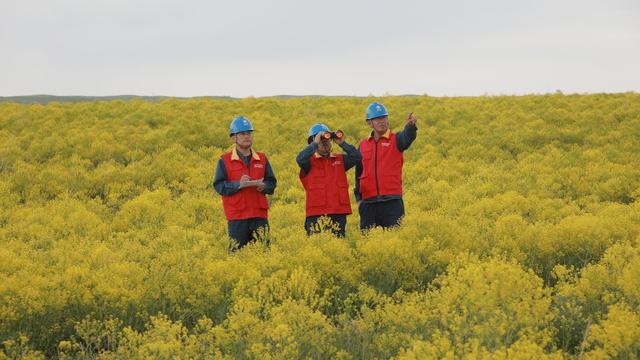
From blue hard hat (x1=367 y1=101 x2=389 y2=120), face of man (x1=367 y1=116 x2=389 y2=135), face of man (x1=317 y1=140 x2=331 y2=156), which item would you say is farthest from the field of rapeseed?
blue hard hat (x1=367 y1=101 x2=389 y2=120)

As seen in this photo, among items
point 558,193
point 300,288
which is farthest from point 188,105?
→ point 300,288

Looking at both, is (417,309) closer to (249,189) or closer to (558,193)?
Answer: (249,189)

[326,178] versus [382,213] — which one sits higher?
[326,178]

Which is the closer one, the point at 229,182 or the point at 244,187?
the point at 244,187

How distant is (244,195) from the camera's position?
267 inches

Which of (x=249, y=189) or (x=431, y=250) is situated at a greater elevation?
(x=249, y=189)

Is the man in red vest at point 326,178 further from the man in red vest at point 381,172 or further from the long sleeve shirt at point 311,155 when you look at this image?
the man in red vest at point 381,172

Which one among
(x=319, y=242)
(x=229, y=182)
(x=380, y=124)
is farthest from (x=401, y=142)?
(x=229, y=182)

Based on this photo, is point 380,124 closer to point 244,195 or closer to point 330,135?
point 330,135

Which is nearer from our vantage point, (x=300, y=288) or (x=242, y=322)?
(x=242, y=322)

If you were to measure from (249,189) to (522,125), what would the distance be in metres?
13.4

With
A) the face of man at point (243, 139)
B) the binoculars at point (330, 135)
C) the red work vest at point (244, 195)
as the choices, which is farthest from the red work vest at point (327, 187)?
the face of man at point (243, 139)

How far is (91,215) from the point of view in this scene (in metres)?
10.6

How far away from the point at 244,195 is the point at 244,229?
1.26ft
